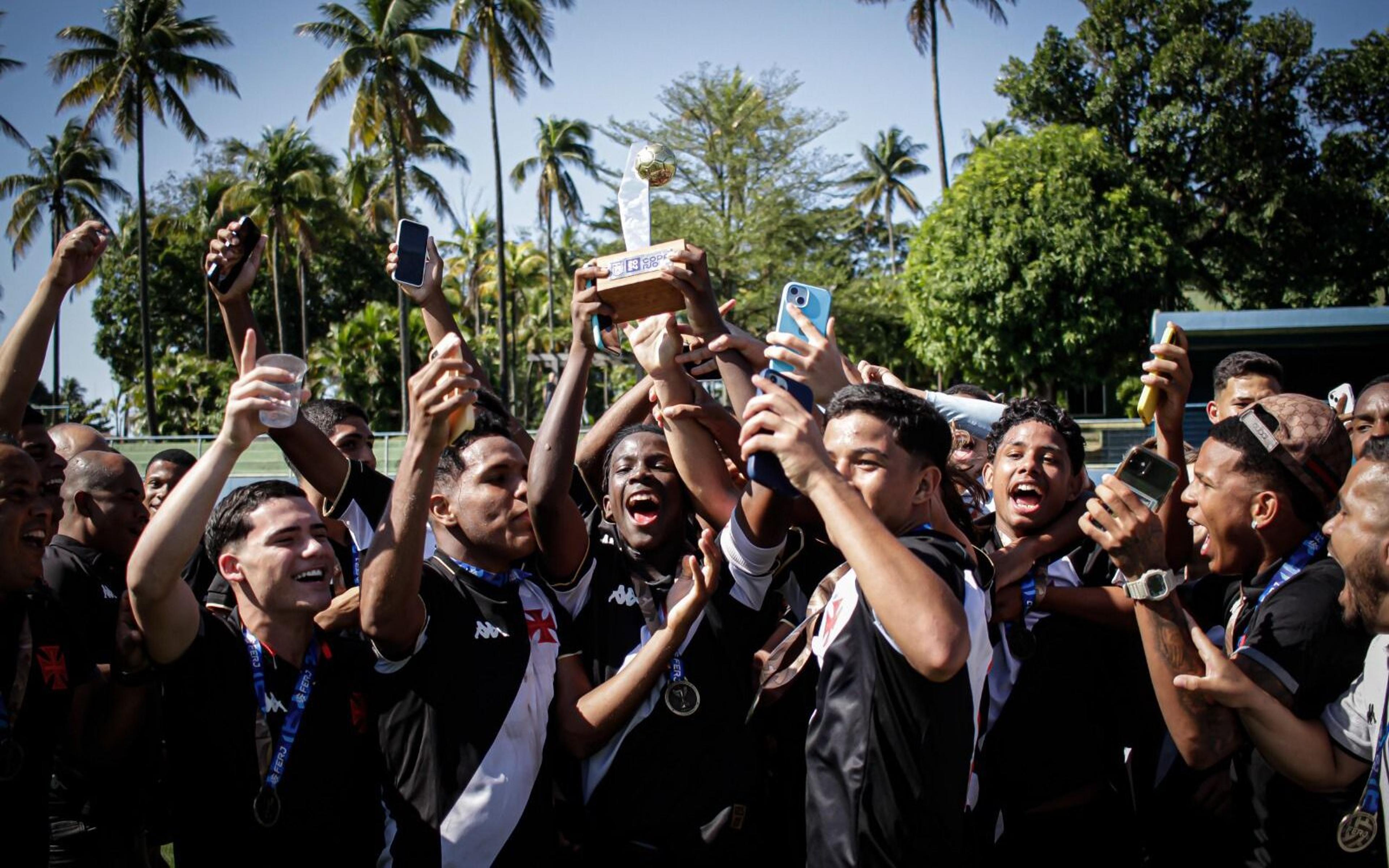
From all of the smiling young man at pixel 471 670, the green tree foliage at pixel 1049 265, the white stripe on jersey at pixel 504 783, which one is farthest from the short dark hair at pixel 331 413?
the green tree foliage at pixel 1049 265

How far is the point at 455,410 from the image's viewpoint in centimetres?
268

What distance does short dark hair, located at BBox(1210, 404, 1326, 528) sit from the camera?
324cm

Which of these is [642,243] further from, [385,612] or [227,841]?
[227,841]

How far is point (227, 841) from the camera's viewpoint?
2.95 meters

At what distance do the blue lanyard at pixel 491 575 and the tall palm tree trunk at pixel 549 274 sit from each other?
35393mm

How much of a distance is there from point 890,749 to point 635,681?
0.96 meters

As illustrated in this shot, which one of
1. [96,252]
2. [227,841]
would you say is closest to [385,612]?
[227,841]

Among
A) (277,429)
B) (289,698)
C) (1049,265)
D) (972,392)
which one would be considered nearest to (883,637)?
(289,698)

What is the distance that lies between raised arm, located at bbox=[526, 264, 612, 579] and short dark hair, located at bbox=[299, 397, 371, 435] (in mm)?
2249

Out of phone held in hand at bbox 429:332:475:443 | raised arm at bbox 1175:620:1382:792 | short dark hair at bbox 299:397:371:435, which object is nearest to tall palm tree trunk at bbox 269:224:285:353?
short dark hair at bbox 299:397:371:435

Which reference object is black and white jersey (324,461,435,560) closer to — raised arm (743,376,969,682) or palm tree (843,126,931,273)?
raised arm (743,376,969,682)

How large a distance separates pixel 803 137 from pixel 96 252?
31906 mm

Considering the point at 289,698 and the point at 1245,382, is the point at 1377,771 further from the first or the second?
the point at 289,698

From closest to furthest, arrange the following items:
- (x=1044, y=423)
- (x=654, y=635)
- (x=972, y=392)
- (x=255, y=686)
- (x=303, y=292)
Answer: (x=255, y=686) → (x=654, y=635) → (x=1044, y=423) → (x=972, y=392) → (x=303, y=292)
